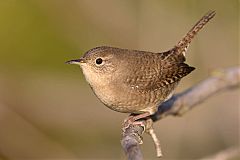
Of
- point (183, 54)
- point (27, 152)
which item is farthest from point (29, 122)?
point (183, 54)

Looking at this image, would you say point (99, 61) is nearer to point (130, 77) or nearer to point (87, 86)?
point (130, 77)

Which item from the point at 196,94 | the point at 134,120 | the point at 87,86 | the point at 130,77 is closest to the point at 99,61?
the point at 130,77

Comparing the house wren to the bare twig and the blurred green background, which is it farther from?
the blurred green background

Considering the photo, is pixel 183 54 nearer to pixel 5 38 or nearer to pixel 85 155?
pixel 85 155

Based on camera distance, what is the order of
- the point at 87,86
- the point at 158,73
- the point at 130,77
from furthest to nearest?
the point at 87,86
the point at 158,73
the point at 130,77

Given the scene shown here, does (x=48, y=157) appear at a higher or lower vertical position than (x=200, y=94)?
higher

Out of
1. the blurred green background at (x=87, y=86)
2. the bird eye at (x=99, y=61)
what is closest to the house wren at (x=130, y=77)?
the bird eye at (x=99, y=61)
